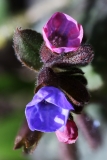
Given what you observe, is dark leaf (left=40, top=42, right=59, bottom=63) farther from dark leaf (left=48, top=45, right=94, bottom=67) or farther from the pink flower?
the pink flower

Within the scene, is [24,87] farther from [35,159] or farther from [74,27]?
[74,27]

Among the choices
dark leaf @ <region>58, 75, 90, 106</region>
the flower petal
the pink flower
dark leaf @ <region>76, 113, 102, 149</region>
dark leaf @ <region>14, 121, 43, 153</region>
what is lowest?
dark leaf @ <region>76, 113, 102, 149</region>

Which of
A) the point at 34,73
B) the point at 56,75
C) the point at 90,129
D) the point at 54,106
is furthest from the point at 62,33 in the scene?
the point at 34,73

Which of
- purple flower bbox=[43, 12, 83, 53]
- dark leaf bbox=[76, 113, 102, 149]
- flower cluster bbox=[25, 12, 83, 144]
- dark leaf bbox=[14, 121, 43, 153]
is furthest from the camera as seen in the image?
dark leaf bbox=[76, 113, 102, 149]

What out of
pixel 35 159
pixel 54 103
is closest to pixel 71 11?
pixel 35 159

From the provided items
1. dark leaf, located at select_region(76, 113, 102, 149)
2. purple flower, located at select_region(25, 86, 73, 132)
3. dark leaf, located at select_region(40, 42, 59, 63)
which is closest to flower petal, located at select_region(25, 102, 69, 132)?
purple flower, located at select_region(25, 86, 73, 132)

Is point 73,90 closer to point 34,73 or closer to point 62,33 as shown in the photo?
point 62,33
